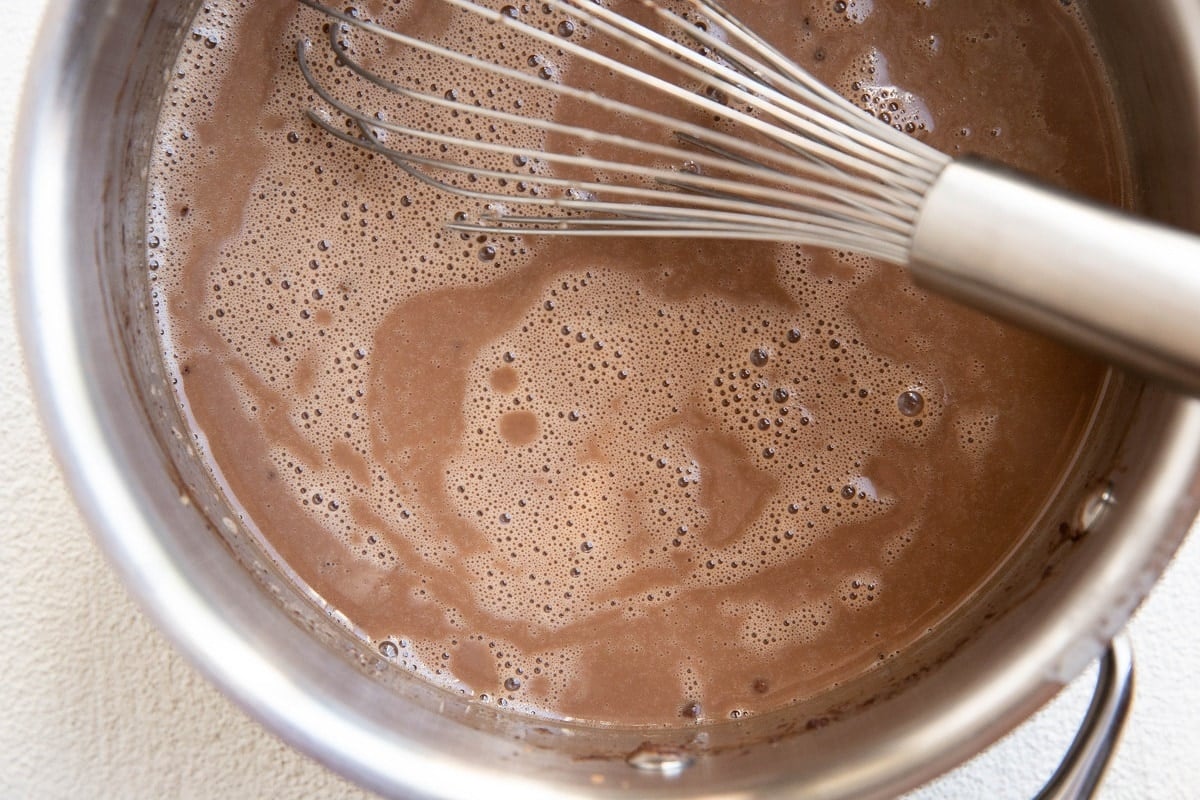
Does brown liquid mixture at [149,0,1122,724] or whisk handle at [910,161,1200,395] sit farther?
brown liquid mixture at [149,0,1122,724]

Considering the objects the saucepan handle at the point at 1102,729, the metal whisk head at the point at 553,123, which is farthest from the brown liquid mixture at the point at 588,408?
the saucepan handle at the point at 1102,729

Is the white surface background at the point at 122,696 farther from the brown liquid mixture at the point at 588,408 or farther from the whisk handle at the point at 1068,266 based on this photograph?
the whisk handle at the point at 1068,266

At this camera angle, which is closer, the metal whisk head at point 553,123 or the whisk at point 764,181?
the whisk at point 764,181

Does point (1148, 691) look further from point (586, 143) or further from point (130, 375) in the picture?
point (130, 375)

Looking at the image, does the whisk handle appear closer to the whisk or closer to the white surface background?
the whisk

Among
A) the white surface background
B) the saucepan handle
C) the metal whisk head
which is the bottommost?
the white surface background

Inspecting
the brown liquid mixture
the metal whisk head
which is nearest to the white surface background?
the brown liquid mixture

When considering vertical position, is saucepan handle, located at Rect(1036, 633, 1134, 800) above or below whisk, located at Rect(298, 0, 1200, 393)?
below
